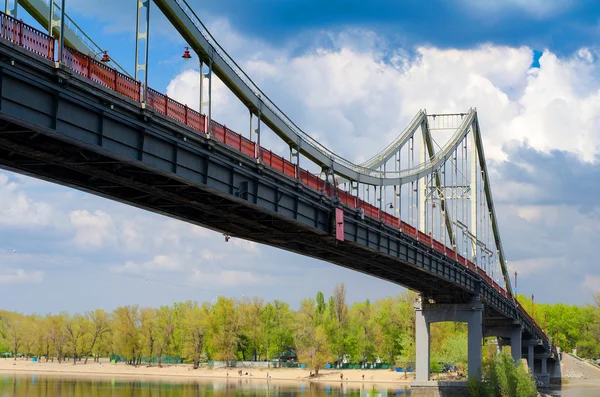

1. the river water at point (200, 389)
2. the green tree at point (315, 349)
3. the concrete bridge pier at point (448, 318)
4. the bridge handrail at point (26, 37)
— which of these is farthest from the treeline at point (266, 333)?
the bridge handrail at point (26, 37)

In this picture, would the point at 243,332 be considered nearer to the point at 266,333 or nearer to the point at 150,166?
the point at 266,333

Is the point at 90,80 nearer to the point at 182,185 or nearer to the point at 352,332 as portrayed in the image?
the point at 182,185

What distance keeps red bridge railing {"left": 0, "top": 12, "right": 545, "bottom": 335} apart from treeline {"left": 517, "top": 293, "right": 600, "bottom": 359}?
13349 centimetres

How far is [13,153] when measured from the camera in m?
31.1

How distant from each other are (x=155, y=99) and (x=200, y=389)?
77.0m

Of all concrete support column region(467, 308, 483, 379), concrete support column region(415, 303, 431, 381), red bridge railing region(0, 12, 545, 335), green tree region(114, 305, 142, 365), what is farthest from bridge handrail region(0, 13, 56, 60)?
green tree region(114, 305, 142, 365)

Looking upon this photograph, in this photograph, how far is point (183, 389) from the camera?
105125mm

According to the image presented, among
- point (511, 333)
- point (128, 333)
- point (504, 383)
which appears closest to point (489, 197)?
point (511, 333)

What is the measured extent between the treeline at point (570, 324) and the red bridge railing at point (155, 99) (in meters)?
133

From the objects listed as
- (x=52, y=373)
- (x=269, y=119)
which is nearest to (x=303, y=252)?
(x=269, y=119)

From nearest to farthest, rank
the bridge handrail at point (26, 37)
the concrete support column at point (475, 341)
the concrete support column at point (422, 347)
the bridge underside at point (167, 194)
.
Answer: the bridge handrail at point (26, 37), the bridge underside at point (167, 194), the concrete support column at point (475, 341), the concrete support column at point (422, 347)

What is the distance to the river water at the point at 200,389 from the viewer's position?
3760 inches

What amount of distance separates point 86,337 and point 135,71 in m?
142

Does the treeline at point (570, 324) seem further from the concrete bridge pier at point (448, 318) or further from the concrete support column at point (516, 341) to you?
the concrete bridge pier at point (448, 318)
